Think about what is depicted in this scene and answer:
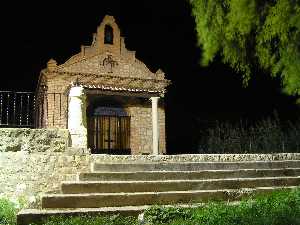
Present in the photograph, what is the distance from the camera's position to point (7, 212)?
685 cm

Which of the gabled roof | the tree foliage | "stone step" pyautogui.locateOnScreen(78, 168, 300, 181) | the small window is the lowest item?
"stone step" pyautogui.locateOnScreen(78, 168, 300, 181)

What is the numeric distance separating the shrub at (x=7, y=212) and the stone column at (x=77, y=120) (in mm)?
1893

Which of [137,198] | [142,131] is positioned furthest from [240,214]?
[142,131]

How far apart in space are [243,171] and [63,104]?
9.02 m

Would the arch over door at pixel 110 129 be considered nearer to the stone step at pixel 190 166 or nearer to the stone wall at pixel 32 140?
the stone wall at pixel 32 140

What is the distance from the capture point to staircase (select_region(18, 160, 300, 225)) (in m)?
5.93

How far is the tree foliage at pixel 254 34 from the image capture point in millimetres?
5848

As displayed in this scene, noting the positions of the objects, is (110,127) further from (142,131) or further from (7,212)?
(7,212)

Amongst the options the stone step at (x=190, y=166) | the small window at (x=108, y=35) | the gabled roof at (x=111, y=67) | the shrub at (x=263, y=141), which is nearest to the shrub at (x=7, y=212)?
the stone step at (x=190, y=166)

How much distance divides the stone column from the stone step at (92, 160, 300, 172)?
4.57 feet

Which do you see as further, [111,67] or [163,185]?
[111,67]

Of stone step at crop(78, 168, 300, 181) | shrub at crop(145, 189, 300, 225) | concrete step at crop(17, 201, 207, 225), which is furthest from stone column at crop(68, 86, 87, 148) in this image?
shrub at crop(145, 189, 300, 225)

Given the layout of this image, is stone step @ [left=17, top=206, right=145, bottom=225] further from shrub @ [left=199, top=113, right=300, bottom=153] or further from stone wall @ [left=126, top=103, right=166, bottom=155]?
stone wall @ [left=126, top=103, right=166, bottom=155]

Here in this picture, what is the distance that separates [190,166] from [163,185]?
1.24 m
